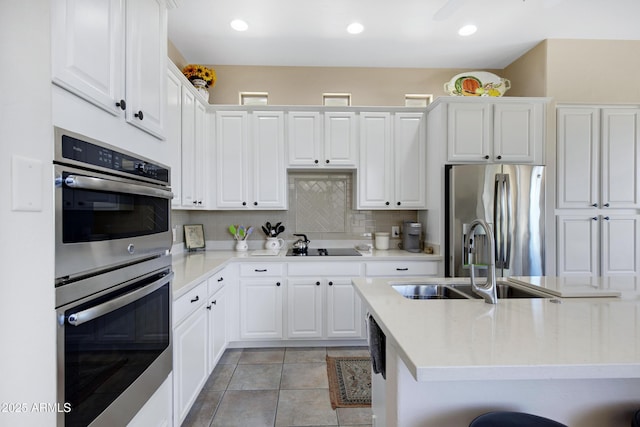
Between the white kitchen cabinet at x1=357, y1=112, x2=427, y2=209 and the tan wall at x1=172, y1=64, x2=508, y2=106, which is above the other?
the tan wall at x1=172, y1=64, x2=508, y2=106

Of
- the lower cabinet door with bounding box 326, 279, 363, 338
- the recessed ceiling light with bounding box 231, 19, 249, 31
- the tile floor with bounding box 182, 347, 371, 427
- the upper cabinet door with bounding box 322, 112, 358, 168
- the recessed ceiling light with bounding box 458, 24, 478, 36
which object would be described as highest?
the recessed ceiling light with bounding box 458, 24, 478, 36

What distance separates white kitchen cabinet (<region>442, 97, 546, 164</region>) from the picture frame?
2651 mm

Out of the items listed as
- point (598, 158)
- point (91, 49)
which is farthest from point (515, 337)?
point (598, 158)

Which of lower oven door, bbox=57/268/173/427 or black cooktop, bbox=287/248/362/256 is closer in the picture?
lower oven door, bbox=57/268/173/427

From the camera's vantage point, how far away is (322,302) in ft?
9.55

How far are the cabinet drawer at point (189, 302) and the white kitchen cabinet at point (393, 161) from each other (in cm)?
177

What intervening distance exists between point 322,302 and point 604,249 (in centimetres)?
275

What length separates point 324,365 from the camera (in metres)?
2.60

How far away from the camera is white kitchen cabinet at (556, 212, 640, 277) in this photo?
2.90 m

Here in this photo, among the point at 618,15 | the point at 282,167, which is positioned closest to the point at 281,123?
the point at 282,167

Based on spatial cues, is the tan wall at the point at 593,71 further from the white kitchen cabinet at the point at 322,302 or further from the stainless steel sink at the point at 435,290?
the white kitchen cabinet at the point at 322,302

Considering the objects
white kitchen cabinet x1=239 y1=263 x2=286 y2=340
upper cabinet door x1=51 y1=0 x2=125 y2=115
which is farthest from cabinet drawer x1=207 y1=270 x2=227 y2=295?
upper cabinet door x1=51 y1=0 x2=125 y2=115

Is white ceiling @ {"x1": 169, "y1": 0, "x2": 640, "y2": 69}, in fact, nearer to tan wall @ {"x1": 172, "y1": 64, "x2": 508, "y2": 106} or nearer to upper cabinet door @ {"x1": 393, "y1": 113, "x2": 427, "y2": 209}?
tan wall @ {"x1": 172, "y1": 64, "x2": 508, "y2": 106}

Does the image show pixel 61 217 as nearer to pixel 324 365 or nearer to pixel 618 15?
pixel 324 365
